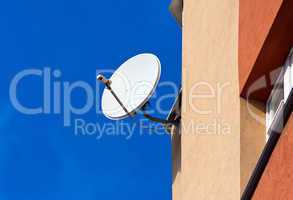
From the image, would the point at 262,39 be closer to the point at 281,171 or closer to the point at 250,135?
the point at 250,135

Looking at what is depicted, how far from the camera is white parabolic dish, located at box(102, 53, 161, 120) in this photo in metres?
12.5

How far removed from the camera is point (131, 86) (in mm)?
13109

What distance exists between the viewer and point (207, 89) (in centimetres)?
1065

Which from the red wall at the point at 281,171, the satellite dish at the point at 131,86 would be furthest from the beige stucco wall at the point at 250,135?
the satellite dish at the point at 131,86

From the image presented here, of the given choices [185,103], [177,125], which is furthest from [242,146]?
[177,125]

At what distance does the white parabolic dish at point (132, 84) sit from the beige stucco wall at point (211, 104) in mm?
529

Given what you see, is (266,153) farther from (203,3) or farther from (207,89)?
(203,3)

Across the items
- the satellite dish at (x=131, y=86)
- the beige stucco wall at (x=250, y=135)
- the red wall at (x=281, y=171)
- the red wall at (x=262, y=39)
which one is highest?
the red wall at (x=262, y=39)

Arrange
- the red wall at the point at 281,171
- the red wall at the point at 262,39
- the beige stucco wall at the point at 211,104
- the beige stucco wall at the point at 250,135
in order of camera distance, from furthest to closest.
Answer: the beige stucco wall at the point at 211,104
the beige stucco wall at the point at 250,135
the red wall at the point at 262,39
the red wall at the point at 281,171

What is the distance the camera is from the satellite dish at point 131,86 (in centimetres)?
1255

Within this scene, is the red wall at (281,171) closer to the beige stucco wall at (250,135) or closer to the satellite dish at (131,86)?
the beige stucco wall at (250,135)

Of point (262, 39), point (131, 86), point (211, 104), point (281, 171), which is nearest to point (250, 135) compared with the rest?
point (262, 39)

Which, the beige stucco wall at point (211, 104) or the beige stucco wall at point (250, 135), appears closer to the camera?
the beige stucco wall at point (250, 135)

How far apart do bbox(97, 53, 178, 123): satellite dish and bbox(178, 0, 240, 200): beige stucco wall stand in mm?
540
